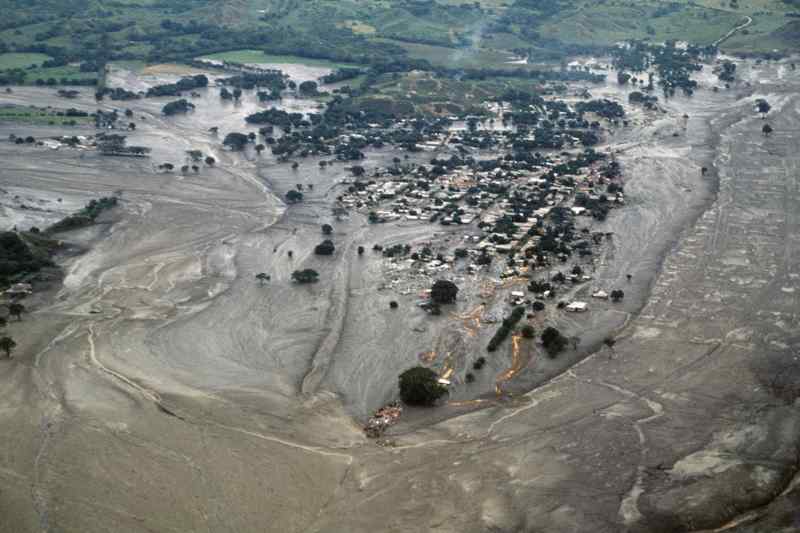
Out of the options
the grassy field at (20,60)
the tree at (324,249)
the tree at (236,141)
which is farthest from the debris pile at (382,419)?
the grassy field at (20,60)

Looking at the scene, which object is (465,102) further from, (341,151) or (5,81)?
(5,81)

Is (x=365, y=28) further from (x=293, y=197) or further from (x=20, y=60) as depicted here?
(x=293, y=197)

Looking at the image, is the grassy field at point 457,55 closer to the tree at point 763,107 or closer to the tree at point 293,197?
the tree at point 763,107

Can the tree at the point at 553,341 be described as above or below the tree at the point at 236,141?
below

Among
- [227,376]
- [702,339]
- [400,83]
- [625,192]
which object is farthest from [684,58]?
[227,376]

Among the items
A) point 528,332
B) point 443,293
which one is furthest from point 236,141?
point 528,332
